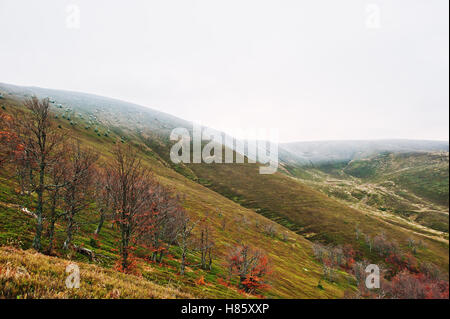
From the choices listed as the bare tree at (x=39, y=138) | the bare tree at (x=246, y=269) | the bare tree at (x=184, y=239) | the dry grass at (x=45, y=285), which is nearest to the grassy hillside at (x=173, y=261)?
the dry grass at (x=45, y=285)

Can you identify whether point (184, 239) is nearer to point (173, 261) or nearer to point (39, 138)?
point (173, 261)

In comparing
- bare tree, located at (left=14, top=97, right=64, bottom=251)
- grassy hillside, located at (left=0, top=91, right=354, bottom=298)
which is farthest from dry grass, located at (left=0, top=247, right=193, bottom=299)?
bare tree, located at (left=14, top=97, right=64, bottom=251)

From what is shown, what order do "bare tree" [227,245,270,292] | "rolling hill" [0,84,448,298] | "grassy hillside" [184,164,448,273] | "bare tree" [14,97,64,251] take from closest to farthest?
"bare tree" [14,97,64,251] → "rolling hill" [0,84,448,298] → "bare tree" [227,245,270,292] → "grassy hillside" [184,164,448,273]

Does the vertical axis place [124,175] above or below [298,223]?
above

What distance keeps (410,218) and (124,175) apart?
257587mm

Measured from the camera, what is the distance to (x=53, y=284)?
6.49 m

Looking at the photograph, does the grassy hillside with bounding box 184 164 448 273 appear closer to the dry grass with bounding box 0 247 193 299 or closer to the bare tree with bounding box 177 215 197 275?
the bare tree with bounding box 177 215 197 275

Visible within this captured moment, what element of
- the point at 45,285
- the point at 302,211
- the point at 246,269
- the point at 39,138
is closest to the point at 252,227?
the point at 246,269

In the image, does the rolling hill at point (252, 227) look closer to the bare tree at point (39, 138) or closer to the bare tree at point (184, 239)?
the bare tree at point (184, 239)

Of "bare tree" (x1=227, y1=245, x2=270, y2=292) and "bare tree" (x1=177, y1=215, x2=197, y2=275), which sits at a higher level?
"bare tree" (x1=177, y1=215, x2=197, y2=275)

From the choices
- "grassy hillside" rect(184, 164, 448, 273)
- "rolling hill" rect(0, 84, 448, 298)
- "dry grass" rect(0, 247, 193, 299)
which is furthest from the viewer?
"grassy hillside" rect(184, 164, 448, 273)
